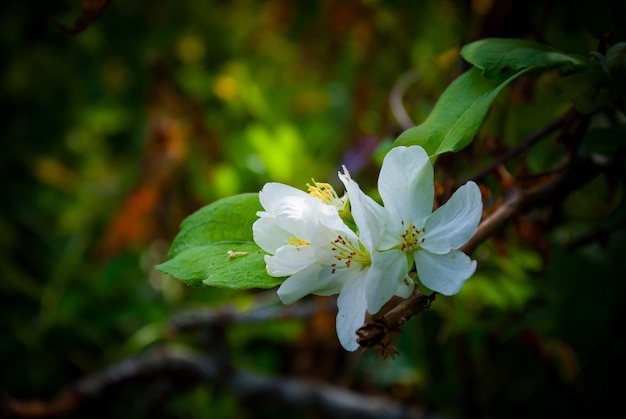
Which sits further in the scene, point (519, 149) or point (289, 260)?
point (519, 149)

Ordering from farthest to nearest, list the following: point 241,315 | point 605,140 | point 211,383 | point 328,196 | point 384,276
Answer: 1. point 211,383
2. point 241,315
3. point 605,140
4. point 328,196
5. point 384,276

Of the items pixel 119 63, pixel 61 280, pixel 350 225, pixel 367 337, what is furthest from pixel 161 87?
pixel 367 337

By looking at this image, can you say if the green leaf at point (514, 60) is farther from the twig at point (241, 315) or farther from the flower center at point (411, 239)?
the twig at point (241, 315)

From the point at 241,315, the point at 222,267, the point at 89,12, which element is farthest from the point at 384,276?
the point at 241,315

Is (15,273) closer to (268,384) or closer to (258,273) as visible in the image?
(268,384)

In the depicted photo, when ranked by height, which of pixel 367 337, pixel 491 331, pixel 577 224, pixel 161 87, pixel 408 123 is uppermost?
pixel 161 87

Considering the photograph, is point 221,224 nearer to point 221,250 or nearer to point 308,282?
point 221,250

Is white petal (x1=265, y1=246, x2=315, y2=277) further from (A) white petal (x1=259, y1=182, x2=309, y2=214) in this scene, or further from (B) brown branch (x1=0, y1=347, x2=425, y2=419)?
(B) brown branch (x1=0, y1=347, x2=425, y2=419)
